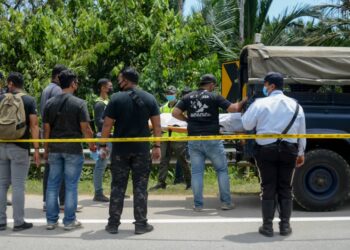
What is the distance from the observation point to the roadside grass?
9711 millimetres

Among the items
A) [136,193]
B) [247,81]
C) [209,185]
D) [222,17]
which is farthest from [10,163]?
[222,17]

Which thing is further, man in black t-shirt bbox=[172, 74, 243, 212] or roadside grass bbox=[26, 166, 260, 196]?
roadside grass bbox=[26, 166, 260, 196]

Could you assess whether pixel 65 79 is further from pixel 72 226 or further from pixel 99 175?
pixel 99 175

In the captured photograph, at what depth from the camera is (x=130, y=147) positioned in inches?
267

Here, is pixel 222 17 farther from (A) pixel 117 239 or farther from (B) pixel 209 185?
(A) pixel 117 239

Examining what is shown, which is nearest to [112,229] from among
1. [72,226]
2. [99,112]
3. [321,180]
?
[72,226]

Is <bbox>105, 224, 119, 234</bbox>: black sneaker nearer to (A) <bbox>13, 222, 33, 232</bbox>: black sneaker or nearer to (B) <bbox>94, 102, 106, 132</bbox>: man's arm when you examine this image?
(A) <bbox>13, 222, 33, 232</bbox>: black sneaker

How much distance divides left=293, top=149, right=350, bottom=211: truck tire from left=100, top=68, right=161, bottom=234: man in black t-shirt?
217cm

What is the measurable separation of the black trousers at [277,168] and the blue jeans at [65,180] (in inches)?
83.7

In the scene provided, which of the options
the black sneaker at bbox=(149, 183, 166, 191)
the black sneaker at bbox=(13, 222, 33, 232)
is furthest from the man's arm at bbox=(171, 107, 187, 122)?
the black sneaker at bbox=(13, 222, 33, 232)

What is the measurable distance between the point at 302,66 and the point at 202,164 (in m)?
1.87

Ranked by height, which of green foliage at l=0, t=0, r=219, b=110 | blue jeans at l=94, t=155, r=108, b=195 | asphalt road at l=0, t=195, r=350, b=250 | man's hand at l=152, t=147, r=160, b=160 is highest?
green foliage at l=0, t=0, r=219, b=110

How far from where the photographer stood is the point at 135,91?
6.80m

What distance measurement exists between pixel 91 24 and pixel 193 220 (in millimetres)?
6850
